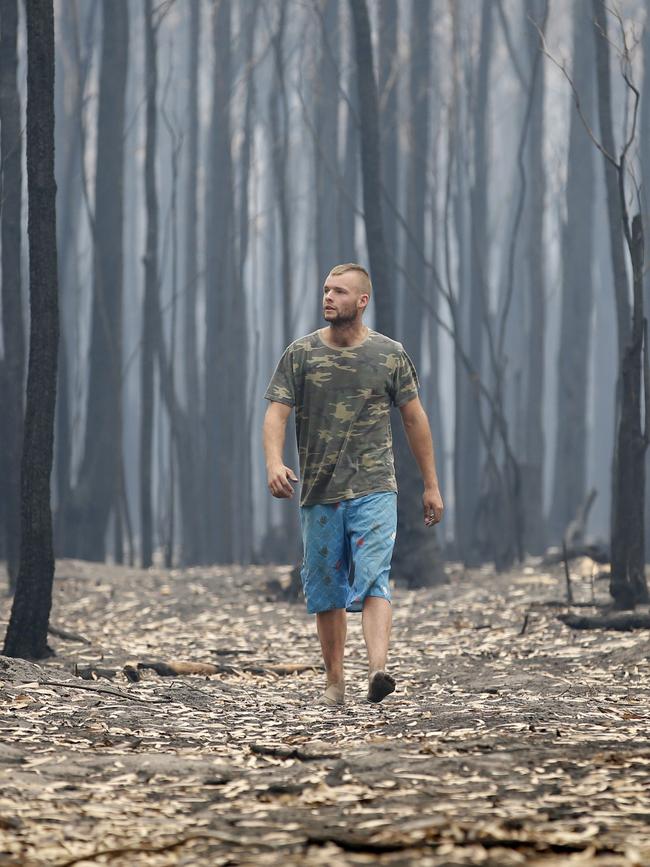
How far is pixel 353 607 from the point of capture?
5.82 metres

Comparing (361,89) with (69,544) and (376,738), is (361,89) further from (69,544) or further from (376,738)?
(376,738)

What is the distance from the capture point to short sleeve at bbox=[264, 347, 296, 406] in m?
5.87

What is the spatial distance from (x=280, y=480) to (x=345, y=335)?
0.79m

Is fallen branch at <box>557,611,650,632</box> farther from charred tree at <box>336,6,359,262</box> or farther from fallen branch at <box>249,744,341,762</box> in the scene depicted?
charred tree at <box>336,6,359,262</box>

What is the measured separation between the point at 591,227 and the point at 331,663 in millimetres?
17874

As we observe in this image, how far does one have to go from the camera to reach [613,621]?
8750 mm

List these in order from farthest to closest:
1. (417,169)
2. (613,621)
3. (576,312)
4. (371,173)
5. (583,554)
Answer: (576,312), (417,169), (583,554), (371,173), (613,621)

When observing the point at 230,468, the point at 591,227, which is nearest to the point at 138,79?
the point at 591,227

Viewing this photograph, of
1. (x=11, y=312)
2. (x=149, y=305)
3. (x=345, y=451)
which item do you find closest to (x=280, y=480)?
(x=345, y=451)

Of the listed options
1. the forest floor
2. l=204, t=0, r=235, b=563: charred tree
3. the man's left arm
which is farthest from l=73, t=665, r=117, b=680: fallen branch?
l=204, t=0, r=235, b=563: charred tree

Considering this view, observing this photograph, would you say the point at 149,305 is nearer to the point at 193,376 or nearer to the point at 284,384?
the point at 193,376

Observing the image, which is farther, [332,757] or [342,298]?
[342,298]

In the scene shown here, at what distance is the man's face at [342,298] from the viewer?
579cm

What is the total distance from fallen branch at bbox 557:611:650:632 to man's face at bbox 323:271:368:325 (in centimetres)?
375
